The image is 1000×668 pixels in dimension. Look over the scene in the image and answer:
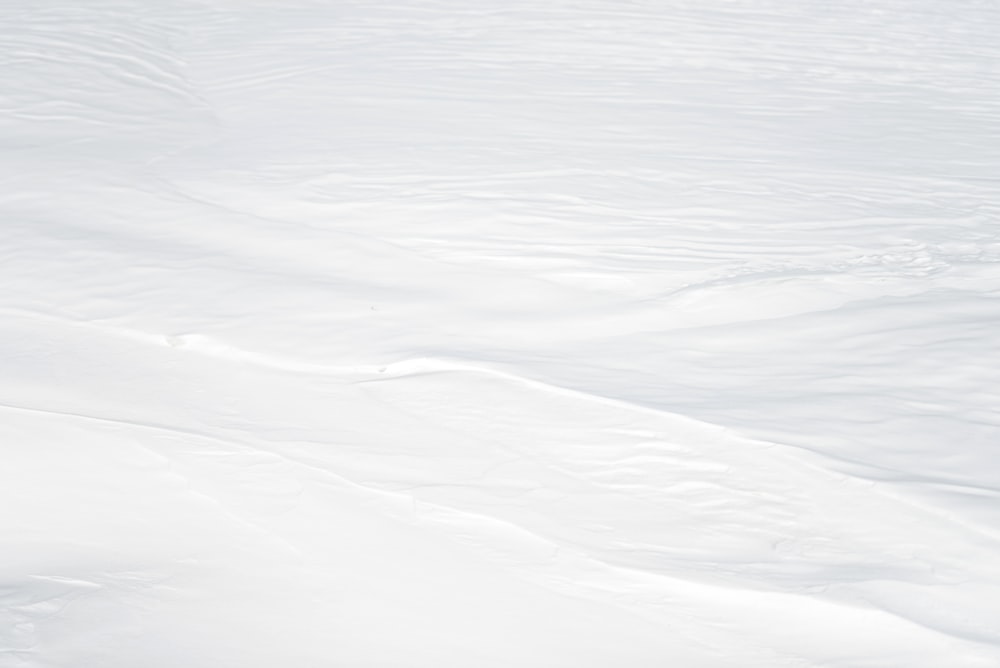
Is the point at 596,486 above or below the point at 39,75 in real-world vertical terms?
below

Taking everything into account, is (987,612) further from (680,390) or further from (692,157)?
(692,157)

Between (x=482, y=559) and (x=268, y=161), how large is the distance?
1.52 metres

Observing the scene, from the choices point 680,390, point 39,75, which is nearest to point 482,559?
point 680,390

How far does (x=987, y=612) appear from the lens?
1.09m

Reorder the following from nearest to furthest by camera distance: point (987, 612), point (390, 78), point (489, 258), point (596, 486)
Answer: point (987, 612) → point (596, 486) → point (489, 258) → point (390, 78)

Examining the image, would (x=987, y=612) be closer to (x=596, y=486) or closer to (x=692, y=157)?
(x=596, y=486)

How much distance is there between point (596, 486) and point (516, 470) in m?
0.09

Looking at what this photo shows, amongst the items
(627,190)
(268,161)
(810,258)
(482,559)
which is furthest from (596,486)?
Result: (268,161)

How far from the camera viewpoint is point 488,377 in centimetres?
154

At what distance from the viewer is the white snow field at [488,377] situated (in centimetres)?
107

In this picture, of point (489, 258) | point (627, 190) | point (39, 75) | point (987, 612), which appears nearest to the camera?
point (987, 612)

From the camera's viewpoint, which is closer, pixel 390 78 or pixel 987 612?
pixel 987 612

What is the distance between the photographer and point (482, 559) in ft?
3.78

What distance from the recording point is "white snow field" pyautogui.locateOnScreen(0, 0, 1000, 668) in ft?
3.51
